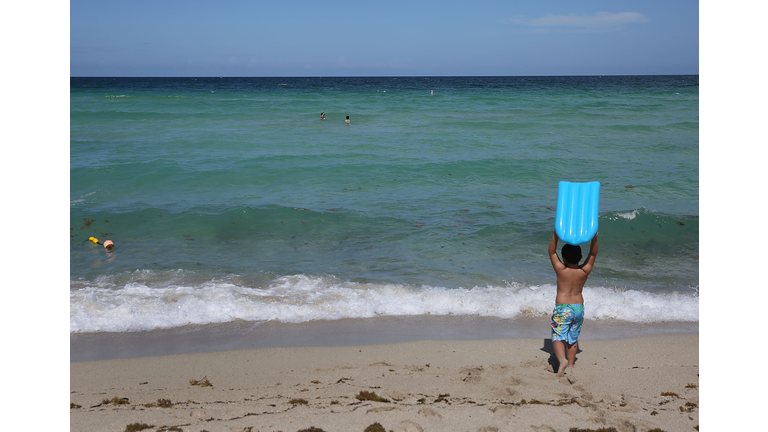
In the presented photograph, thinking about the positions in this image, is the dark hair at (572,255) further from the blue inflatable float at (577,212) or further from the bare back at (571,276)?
the blue inflatable float at (577,212)

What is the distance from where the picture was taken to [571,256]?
13.9ft

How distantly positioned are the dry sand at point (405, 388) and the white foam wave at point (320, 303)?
736 mm

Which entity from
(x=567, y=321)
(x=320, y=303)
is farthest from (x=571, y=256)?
(x=320, y=303)

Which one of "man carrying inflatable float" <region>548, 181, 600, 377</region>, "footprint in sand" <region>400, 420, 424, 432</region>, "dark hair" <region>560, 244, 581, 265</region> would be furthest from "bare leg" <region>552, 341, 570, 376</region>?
"footprint in sand" <region>400, 420, 424, 432</region>

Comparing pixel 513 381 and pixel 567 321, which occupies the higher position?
pixel 567 321

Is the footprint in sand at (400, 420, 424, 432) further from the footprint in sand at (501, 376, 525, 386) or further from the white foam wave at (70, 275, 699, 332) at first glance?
the white foam wave at (70, 275, 699, 332)

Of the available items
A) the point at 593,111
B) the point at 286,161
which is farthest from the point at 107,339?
the point at 593,111

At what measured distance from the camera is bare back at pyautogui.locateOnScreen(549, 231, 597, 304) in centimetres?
423

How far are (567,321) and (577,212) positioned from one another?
0.94m

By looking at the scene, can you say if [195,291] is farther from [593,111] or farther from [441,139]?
[593,111]

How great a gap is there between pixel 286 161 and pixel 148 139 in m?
6.93

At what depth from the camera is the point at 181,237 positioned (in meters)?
8.52

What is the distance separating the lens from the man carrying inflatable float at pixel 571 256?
161 inches

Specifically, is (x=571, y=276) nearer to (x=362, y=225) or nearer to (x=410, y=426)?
(x=410, y=426)
